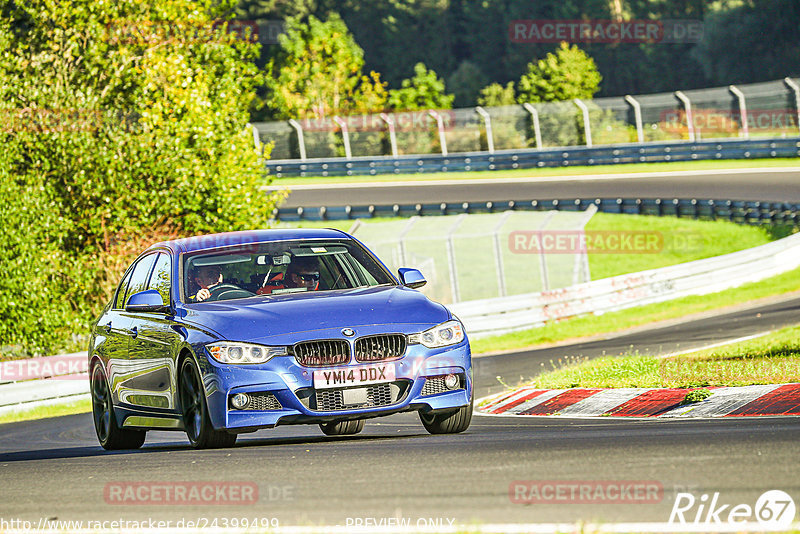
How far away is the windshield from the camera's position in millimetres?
9438

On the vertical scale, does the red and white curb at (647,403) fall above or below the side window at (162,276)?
below

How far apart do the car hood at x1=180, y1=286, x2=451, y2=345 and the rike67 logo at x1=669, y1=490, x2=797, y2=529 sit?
332 centimetres

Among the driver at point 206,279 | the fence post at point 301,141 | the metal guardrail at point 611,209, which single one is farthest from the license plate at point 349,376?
the fence post at point 301,141

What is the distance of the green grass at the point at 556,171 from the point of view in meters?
43.0

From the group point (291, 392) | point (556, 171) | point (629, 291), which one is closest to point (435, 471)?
point (291, 392)

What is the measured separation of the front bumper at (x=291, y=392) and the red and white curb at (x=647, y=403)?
267 centimetres

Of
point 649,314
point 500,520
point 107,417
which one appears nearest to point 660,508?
point 500,520

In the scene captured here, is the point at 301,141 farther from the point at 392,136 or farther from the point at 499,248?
the point at 499,248

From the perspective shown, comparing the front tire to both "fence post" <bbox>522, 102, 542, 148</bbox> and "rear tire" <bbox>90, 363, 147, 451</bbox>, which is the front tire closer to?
"rear tire" <bbox>90, 363, 147, 451</bbox>

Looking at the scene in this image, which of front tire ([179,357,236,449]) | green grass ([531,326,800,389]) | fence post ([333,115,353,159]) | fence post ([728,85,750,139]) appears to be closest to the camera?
front tire ([179,357,236,449])

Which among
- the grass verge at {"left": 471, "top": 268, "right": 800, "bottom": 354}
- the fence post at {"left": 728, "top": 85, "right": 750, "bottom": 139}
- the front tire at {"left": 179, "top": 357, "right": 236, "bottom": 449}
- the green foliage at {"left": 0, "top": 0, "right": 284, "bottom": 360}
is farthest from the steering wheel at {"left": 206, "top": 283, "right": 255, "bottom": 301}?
the fence post at {"left": 728, "top": 85, "right": 750, "bottom": 139}

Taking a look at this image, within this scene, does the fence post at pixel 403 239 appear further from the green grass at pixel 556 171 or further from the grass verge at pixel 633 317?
the green grass at pixel 556 171

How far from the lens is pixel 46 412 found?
17.9 m

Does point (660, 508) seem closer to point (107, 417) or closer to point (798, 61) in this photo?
point (107, 417)
